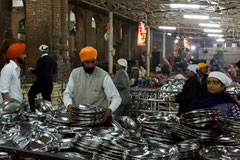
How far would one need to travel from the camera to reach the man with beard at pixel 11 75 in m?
4.24

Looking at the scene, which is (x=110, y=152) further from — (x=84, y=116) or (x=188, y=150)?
(x=84, y=116)

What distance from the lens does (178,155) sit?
78.0 inches

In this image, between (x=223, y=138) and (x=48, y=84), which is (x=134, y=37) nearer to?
(x=48, y=84)

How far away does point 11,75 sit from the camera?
14.2ft

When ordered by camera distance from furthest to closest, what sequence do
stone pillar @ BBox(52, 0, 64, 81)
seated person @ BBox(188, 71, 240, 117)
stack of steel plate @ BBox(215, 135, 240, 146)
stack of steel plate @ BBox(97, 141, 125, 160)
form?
stone pillar @ BBox(52, 0, 64, 81) → seated person @ BBox(188, 71, 240, 117) → stack of steel plate @ BBox(215, 135, 240, 146) → stack of steel plate @ BBox(97, 141, 125, 160)

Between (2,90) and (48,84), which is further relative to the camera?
(48,84)

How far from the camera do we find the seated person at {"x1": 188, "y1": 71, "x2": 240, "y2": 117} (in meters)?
3.35

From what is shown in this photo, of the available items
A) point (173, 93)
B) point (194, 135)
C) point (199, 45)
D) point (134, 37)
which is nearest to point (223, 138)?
point (194, 135)

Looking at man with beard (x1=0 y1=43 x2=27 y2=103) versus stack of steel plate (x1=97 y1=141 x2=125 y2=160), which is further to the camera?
man with beard (x1=0 y1=43 x2=27 y2=103)

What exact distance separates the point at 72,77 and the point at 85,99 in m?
0.32

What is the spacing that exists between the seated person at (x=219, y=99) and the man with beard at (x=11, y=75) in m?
2.63

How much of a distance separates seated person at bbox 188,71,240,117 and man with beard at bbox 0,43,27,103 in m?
2.63

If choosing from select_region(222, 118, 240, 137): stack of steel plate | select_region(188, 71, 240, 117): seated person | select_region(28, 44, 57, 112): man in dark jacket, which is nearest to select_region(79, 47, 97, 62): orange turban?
select_region(188, 71, 240, 117): seated person

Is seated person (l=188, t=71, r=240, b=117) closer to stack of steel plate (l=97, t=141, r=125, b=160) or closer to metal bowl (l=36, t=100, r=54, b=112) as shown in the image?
stack of steel plate (l=97, t=141, r=125, b=160)
